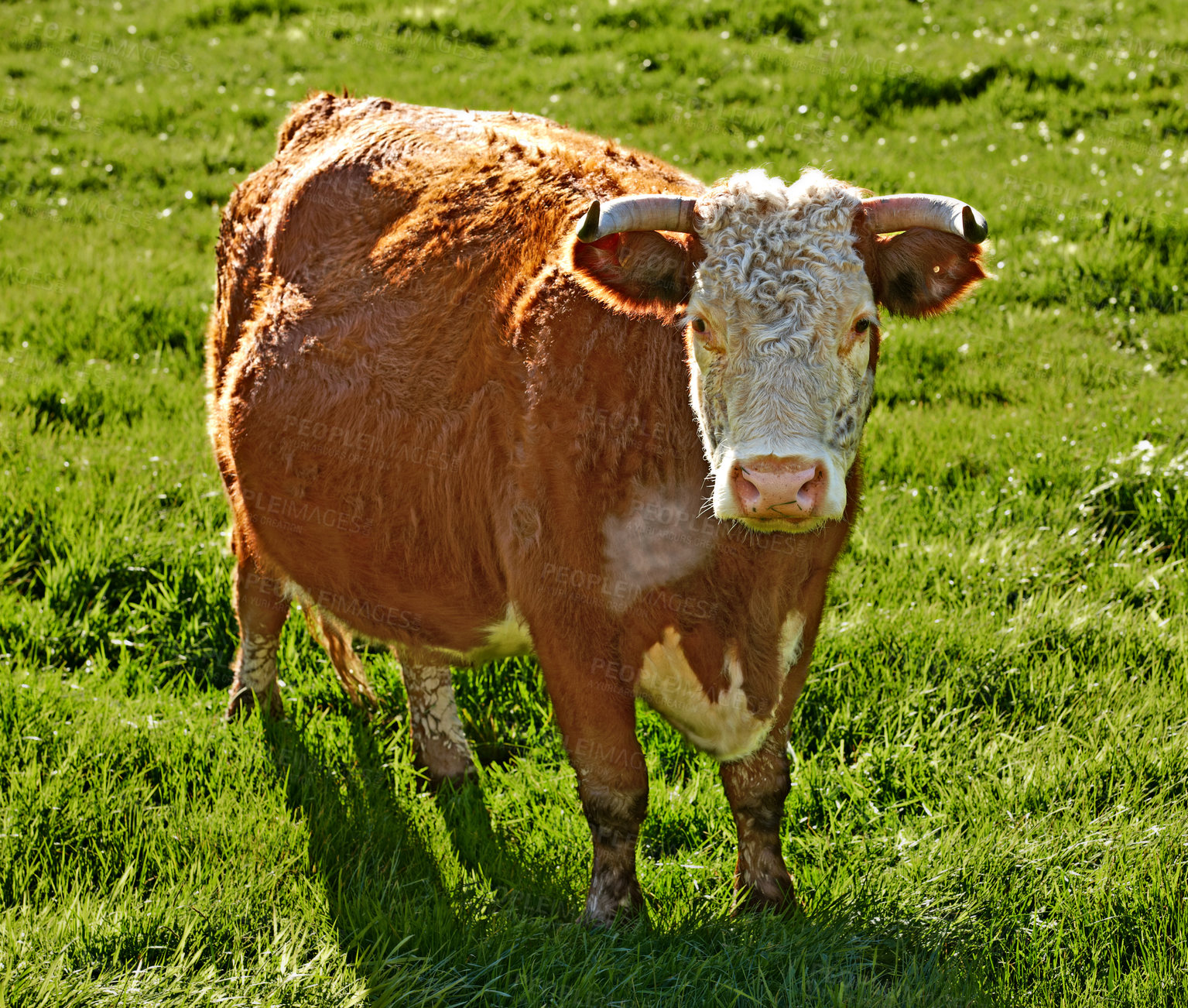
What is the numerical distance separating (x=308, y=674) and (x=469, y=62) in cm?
900

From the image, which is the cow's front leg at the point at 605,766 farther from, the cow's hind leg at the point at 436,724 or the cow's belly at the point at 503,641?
the cow's hind leg at the point at 436,724

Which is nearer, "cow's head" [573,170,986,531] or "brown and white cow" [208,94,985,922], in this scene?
"cow's head" [573,170,986,531]

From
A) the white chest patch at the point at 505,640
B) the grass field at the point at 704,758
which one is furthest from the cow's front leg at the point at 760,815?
the white chest patch at the point at 505,640

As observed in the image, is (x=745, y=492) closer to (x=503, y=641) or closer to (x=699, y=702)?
(x=699, y=702)

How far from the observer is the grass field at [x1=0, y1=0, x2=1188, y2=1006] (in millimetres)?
3422

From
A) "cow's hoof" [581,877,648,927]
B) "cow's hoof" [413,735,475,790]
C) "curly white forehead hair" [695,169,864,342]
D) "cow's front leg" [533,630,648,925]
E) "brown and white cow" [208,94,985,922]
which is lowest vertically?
"cow's hoof" [413,735,475,790]

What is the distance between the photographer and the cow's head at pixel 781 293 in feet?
9.76

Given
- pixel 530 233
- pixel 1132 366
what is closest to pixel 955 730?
pixel 530 233

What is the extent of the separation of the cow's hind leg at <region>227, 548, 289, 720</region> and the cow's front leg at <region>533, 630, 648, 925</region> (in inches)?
72.5

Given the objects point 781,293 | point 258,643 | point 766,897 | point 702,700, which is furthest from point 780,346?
point 258,643

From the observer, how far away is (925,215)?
3203 mm

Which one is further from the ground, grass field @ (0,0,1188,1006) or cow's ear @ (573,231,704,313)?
cow's ear @ (573,231,704,313)

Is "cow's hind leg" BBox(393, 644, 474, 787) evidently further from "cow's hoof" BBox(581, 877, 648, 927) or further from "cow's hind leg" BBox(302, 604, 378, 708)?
"cow's hoof" BBox(581, 877, 648, 927)

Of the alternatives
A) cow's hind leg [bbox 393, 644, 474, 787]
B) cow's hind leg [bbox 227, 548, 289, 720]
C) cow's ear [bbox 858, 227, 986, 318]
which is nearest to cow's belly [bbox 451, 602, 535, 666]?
cow's hind leg [bbox 393, 644, 474, 787]
